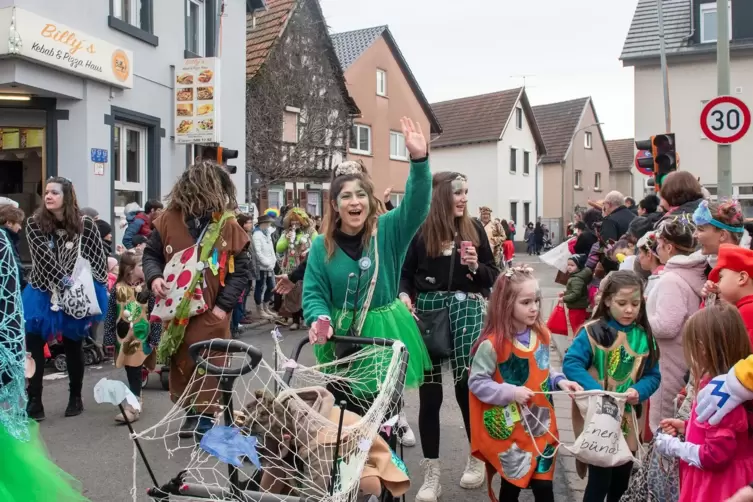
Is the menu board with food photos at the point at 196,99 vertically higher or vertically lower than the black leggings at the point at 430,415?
higher

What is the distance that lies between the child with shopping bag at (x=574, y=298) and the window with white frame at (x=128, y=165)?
24.9 ft

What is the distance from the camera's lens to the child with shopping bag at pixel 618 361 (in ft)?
12.3

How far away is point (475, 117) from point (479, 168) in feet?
11.1

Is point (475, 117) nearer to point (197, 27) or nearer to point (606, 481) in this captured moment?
point (197, 27)

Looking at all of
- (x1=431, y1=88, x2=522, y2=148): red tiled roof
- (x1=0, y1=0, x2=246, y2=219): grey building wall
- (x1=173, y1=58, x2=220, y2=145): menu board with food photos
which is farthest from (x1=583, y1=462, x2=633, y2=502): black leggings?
(x1=431, y1=88, x2=522, y2=148): red tiled roof

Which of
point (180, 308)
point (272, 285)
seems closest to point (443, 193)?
point (180, 308)

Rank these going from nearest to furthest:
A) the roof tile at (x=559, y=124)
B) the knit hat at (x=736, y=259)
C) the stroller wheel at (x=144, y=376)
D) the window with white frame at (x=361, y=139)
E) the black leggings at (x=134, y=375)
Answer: the knit hat at (x=736, y=259) < the black leggings at (x=134, y=375) < the stroller wheel at (x=144, y=376) < the window with white frame at (x=361, y=139) < the roof tile at (x=559, y=124)

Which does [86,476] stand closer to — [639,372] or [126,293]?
[126,293]

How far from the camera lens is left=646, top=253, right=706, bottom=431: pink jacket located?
4.30 m

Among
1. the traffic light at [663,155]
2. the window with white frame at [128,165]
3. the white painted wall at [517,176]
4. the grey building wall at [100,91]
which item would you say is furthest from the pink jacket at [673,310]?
the white painted wall at [517,176]

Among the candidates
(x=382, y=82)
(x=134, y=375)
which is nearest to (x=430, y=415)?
(x=134, y=375)

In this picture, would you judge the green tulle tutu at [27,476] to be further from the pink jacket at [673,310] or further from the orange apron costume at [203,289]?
the pink jacket at [673,310]

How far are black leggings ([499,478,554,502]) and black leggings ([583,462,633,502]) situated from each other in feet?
0.73

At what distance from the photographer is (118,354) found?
6.61 m
